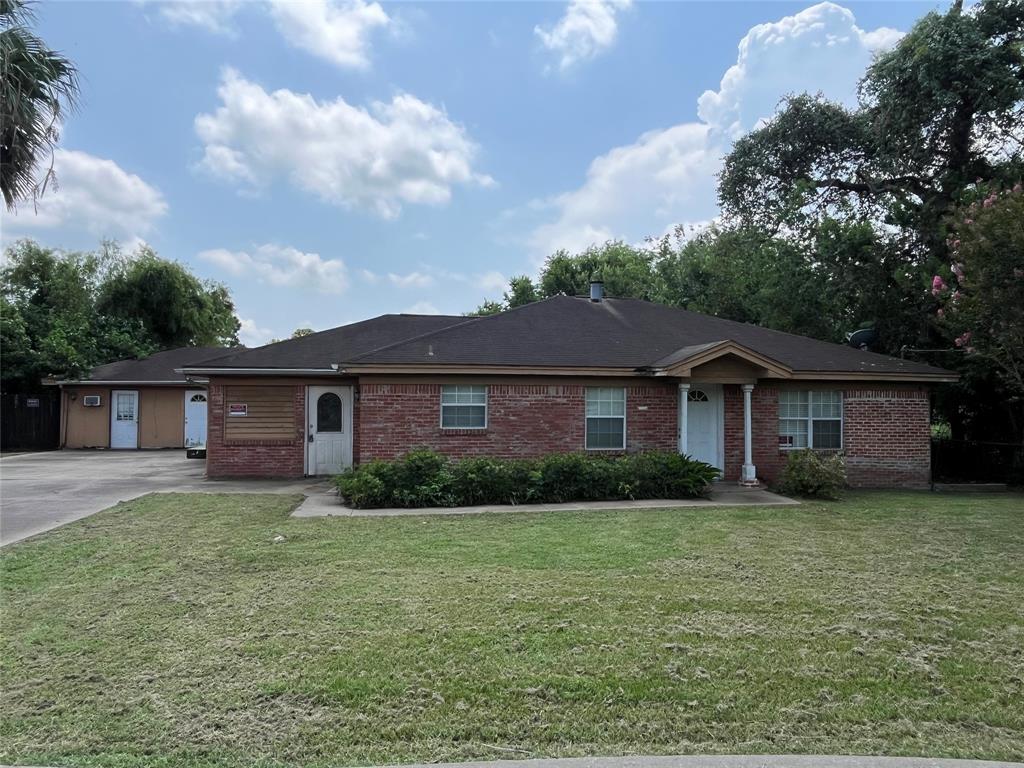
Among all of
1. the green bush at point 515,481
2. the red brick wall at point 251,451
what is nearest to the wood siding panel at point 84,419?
the red brick wall at point 251,451

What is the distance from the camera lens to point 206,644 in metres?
4.83

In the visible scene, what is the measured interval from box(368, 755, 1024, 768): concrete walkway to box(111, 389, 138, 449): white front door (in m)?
25.7

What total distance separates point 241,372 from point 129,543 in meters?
7.30

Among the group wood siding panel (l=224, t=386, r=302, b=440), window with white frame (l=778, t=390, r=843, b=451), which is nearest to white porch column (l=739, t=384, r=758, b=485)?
window with white frame (l=778, t=390, r=843, b=451)

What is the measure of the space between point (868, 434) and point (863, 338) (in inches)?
160

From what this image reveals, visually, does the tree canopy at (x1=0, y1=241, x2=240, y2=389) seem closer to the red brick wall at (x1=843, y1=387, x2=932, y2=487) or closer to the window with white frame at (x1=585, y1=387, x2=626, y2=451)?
the window with white frame at (x1=585, y1=387, x2=626, y2=451)

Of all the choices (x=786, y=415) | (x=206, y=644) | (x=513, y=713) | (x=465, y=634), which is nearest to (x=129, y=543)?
(x=206, y=644)

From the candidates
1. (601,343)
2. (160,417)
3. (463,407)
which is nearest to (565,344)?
(601,343)

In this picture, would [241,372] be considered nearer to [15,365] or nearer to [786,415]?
[786,415]

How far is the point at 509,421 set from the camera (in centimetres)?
1410

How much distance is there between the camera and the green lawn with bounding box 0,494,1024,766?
11.7 feet

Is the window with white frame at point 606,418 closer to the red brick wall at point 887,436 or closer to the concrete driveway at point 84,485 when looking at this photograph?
the red brick wall at point 887,436

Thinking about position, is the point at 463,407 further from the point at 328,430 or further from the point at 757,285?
the point at 757,285

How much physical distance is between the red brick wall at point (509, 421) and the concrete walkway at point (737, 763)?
34.8 feet
